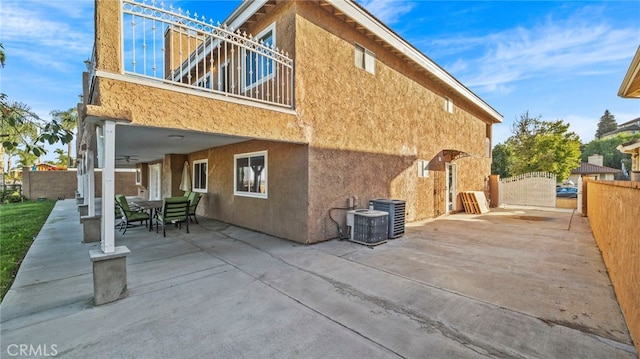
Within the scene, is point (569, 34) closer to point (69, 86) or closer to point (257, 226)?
point (257, 226)

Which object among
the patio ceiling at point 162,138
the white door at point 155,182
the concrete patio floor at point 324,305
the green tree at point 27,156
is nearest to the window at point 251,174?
the patio ceiling at point 162,138

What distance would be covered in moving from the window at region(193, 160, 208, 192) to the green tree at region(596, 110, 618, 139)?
9788cm

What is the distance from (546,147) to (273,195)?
29103 millimetres

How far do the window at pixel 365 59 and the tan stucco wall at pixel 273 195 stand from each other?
12.0ft

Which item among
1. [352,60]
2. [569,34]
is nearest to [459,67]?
[569,34]

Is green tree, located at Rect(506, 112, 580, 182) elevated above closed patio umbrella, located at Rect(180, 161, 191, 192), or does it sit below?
above

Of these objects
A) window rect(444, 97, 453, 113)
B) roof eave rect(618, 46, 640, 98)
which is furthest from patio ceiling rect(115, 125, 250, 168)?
window rect(444, 97, 453, 113)

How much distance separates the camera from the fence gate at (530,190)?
1591cm

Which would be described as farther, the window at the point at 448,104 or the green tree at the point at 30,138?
the window at the point at 448,104

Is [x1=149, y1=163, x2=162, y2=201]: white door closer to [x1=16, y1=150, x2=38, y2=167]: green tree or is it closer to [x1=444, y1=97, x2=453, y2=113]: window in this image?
[x1=16, y1=150, x2=38, y2=167]: green tree

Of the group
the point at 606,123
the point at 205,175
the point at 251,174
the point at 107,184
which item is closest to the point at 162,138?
the point at 251,174

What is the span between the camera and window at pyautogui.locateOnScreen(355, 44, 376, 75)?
8352 millimetres

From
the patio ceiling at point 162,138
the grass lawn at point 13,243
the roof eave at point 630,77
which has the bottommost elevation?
the grass lawn at point 13,243

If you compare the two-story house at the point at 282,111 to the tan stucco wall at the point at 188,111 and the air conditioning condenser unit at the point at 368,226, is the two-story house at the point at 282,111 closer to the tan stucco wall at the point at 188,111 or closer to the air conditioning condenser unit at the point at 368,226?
the tan stucco wall at the point at 188,111
